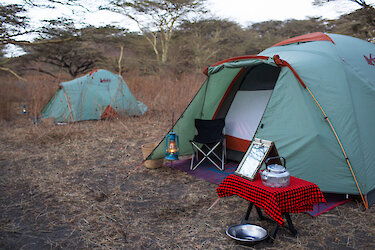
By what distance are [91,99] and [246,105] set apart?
504 centimetres

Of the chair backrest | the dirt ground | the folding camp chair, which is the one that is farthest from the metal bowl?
the chair backrest

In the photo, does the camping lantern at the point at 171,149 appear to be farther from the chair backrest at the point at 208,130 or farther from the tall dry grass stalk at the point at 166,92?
the tall dry grass stalk at the point at 166,92

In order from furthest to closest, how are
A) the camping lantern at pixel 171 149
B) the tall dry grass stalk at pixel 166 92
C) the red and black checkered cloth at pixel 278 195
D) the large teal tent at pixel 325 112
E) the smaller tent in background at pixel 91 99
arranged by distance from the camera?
the tall dry grass stalk at pixel 166 92 < the smaller tent in background at pixel 91 99 < the camping lantern at pixel 171 149 < the large teal tent at pixel 325 112 < the red and black checkered cloth at pixel 278 195

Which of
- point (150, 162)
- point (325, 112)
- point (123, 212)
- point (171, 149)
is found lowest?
point (123, 212)

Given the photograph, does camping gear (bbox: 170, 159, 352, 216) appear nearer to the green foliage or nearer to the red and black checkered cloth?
the red and black checkered cloth

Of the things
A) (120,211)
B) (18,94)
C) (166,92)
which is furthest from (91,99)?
(120,211)

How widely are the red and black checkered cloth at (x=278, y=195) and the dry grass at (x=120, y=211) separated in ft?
1.14

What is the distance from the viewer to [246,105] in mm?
4379

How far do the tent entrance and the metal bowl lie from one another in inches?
72.5

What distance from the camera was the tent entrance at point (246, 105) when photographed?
4188mm

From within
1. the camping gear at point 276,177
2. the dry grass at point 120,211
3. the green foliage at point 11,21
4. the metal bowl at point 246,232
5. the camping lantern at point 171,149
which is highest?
the green foliage at point 11,21

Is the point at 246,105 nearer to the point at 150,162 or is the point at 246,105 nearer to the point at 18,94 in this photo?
the point at 150,162

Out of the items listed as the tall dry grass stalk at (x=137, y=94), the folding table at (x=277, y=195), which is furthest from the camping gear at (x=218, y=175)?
the tall dry grass stalk at (x=137, y=94)

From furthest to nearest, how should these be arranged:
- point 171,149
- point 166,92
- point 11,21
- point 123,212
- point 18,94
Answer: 1. point 166,92
2. point 18,94
3. point 11,21
4. point 171,149
5. point 123,212
